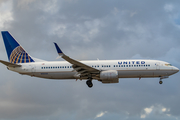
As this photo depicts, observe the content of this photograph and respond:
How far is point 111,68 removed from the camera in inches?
1847

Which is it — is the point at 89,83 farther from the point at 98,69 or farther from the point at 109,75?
the point at 109,75

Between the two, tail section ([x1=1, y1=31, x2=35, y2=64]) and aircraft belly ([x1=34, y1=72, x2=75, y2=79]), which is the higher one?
tail section ([x1=1, y1=31, x2=35, y2=64])

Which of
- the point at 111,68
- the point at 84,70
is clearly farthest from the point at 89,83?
the point at 111,68

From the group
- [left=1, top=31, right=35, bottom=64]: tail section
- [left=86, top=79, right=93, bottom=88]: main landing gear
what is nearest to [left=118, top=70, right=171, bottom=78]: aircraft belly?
[left=86, top=79, right=93, bottom=88]: main landing gear

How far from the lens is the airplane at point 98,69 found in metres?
46.2

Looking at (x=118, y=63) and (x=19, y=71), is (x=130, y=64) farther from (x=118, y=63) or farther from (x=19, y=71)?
(x=19, y=71)

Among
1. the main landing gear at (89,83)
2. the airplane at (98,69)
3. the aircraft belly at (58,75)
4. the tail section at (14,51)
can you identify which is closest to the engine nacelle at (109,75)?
the airplane at (98,69)

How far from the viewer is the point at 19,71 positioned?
48531 mm

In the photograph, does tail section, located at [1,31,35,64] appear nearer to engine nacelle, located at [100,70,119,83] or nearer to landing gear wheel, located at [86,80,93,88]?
landing gear wheel, located at [86,80,93,88]

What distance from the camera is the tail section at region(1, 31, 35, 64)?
165 feet

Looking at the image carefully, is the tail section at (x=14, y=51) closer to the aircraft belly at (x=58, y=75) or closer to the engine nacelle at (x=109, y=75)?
the aircraft belly at (x=58, y=75)

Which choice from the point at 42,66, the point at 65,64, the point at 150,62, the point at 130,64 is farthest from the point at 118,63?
the point at 42,66

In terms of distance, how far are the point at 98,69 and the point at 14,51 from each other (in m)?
16.0

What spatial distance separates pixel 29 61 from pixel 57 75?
623 centimetres
